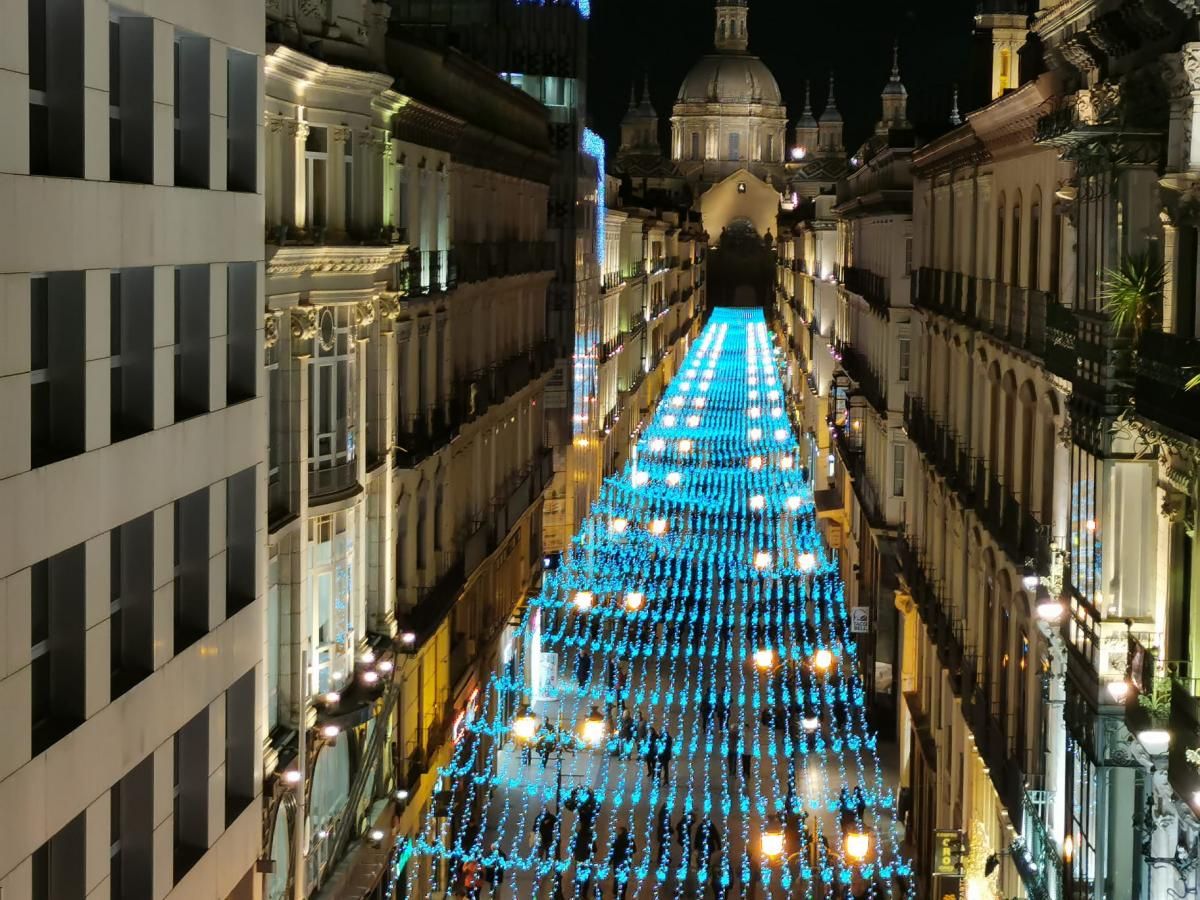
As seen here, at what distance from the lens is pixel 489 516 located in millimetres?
40875

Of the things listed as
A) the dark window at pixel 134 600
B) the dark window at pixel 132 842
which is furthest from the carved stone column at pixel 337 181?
the dark window at pixel 132 842

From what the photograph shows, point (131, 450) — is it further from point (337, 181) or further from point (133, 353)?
point (337, 181)

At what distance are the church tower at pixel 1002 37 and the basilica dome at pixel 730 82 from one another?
161m

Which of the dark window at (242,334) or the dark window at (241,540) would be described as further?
the dark window at (241,540)

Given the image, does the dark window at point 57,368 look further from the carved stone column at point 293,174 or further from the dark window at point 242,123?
the carved stone column at point 293,174

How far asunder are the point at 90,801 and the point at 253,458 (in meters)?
5.40

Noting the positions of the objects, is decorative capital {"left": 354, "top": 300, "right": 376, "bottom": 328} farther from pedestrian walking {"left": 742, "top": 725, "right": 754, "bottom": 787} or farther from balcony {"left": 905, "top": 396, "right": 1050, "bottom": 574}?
pedestrian walking {"left": 742, "top": 725, "right": 754, "bottom": 787}

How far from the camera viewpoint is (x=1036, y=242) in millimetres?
27688

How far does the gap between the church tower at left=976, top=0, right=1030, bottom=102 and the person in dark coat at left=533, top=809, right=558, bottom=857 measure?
52.9 ft

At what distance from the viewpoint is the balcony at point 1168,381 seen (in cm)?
1617

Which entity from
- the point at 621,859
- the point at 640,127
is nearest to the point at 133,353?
the point at 621,859

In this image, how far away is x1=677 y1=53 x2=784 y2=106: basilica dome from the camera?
648 feet

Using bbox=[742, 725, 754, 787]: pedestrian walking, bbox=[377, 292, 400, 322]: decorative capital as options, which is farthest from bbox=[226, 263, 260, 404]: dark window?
bbox=[742, 725, 754, 787]: pedestrian walking

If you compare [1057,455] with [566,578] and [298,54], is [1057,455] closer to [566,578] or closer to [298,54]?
[298,54]
